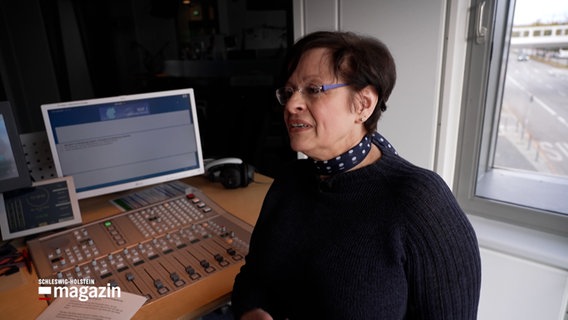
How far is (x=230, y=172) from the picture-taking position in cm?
178

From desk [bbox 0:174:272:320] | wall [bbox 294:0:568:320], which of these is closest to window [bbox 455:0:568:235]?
wall [bbox 294:0:568:320]

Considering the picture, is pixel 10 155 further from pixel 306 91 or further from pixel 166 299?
pixel 306 91

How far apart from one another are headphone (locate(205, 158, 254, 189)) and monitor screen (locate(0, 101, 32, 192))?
0.78 meters

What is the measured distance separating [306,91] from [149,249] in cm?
77

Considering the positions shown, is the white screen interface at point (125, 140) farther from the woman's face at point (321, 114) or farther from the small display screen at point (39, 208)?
the woman's face at point (321, 114)

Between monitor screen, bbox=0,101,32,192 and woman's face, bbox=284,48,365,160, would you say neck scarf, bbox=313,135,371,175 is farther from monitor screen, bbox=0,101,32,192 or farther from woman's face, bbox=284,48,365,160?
monitor screen, bbox=0,101,32,192

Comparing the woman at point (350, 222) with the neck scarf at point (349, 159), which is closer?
the woman at point (350, 222)

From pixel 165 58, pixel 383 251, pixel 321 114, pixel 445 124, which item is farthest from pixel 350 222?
pixel 165 58

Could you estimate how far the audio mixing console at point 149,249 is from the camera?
1.11 meters

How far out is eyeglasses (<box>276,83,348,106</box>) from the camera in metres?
0.90

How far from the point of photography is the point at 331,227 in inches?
35.2

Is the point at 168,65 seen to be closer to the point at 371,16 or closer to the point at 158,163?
the point at 158,163

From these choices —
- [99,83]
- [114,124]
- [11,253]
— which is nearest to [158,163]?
[114,124]
